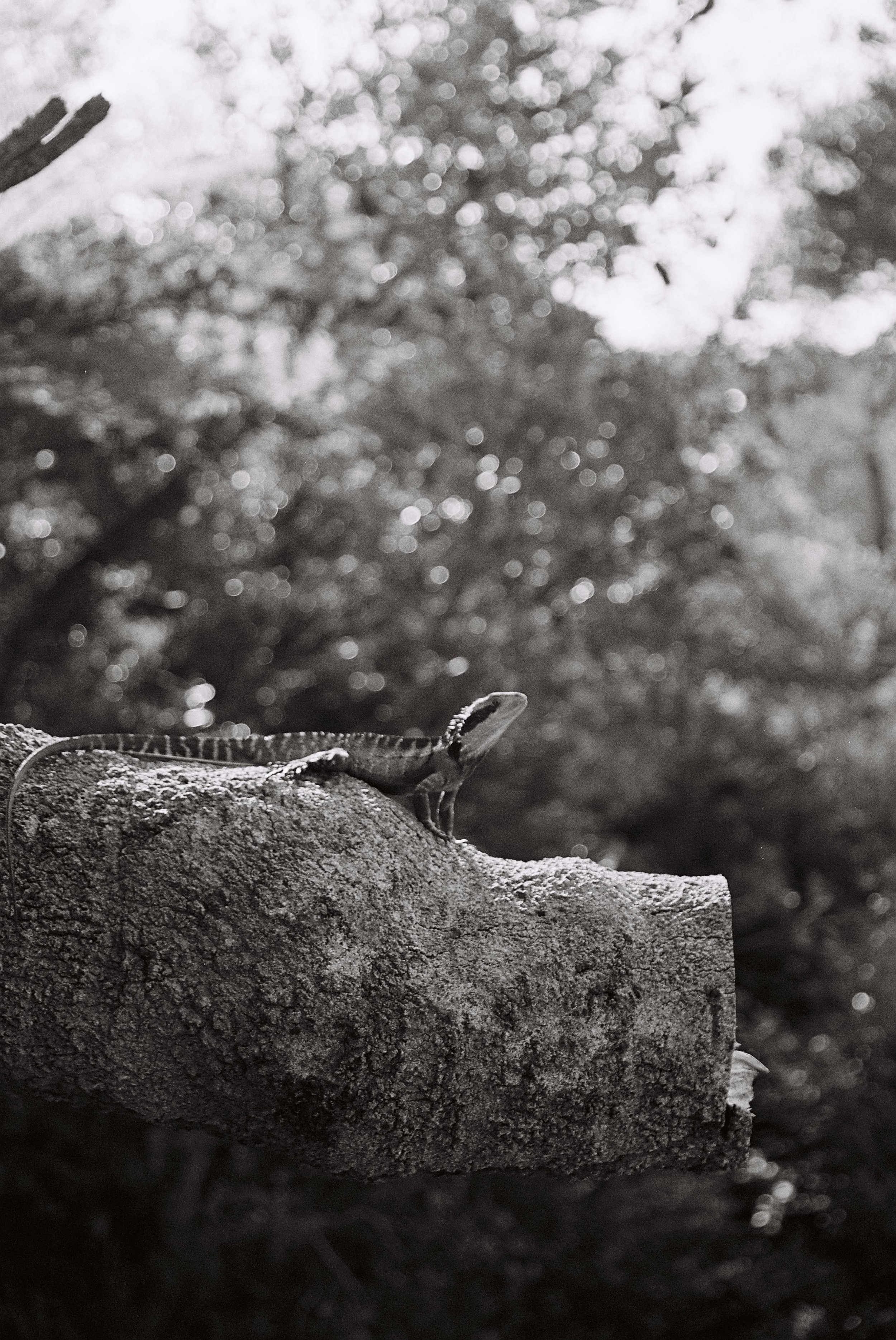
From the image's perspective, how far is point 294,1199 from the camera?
851 cm

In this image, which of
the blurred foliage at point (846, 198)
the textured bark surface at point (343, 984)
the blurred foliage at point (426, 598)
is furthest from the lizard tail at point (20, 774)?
the blurred foliage at point (846, 198)

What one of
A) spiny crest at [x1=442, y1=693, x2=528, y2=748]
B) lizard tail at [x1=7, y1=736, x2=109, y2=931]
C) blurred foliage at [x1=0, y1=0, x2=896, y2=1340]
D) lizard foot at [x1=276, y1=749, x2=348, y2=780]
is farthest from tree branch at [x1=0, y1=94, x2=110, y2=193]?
blurred foliage at [x1=0, y1=0, x2=896, y2=1340]

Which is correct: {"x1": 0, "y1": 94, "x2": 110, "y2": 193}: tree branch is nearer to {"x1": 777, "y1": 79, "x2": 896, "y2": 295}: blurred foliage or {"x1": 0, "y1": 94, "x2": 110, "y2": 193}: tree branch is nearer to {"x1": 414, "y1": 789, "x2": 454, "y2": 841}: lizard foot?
{"x1": 414, "y1": 789, "x2": 454, "y2": 841}: lizard foot

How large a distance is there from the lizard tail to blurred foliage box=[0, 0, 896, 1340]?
4.29 meters

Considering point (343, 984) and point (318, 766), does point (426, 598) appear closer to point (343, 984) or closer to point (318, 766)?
point (318, 766)

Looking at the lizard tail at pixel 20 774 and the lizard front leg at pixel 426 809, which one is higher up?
the lizard tail at pixel 20 774

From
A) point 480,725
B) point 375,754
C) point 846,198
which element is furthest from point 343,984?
point 846,198

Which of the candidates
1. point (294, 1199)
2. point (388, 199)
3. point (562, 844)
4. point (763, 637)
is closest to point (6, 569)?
point (388, 199)

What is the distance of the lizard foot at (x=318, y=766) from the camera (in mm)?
2693

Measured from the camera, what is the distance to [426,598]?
761 centimetres

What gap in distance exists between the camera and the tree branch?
9.57 feet

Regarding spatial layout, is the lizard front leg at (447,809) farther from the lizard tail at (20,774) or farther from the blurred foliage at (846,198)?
the blurred foliage at (846,198)

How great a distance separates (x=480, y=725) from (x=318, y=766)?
0.58 metres

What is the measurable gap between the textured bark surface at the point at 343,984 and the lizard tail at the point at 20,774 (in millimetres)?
17
